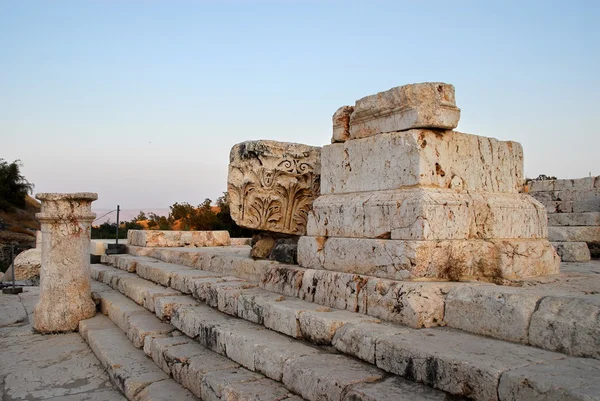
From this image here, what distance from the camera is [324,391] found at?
8.23 feet

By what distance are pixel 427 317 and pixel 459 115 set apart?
1.67 meters

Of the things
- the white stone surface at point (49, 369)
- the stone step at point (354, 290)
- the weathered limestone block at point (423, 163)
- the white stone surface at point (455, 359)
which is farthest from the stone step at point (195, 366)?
the weathered limestone block at point (423, 163)

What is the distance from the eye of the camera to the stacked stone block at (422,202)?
349 cm

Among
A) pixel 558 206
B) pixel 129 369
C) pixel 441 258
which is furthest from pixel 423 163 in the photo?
pixel 558 206

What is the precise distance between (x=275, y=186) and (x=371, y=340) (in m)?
2.94

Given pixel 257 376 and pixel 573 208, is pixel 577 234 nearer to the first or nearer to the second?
pixel 573 208

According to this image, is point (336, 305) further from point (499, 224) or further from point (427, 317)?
point (499, 224)

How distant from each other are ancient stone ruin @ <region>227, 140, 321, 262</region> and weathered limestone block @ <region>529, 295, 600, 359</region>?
3.16m

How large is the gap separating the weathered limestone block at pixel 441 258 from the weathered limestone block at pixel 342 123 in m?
0.97

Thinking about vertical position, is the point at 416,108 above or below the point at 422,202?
above

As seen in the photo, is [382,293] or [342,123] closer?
[382,293]

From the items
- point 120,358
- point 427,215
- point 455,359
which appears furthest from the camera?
point 120,358

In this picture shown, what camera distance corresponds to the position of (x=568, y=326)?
7.80ft

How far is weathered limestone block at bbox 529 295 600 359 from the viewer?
229cm
